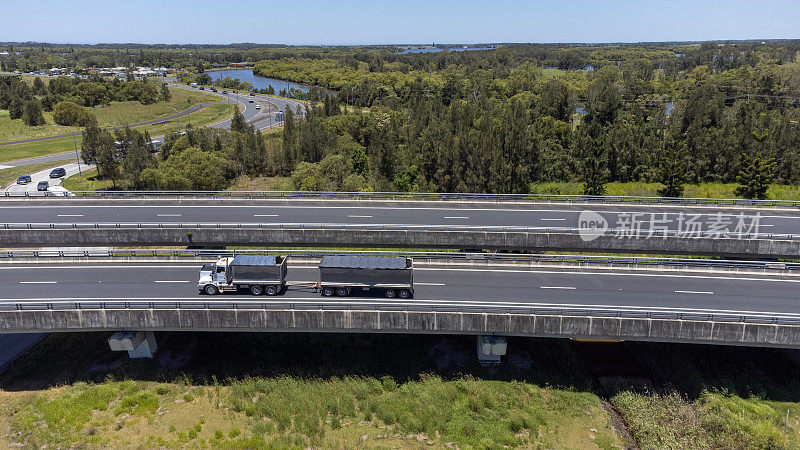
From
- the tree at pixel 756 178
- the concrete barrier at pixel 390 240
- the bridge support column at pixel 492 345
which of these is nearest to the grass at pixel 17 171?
the concrete barrier at pixel 390 240

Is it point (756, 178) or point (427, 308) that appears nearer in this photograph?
point (427, 308)

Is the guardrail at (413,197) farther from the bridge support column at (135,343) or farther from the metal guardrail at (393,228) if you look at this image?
the bridge support column at (135,343)

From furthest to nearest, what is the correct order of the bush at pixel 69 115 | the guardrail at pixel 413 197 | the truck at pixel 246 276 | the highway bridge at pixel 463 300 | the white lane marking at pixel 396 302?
the bush at pixel 69 115
the guardrail at pixel 413 197
the truck at pixel 246 276
the white lane marking at pixel 396 302
the highway bridge at pixel 463 300

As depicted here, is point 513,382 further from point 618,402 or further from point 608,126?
point 608,126

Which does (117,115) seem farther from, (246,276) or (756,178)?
(756,178)

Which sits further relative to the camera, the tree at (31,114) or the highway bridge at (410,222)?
the tree at (31,114)

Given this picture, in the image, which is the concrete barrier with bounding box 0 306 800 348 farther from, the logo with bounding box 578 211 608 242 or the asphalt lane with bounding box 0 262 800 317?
the logo with bounding box 578 211 608 242

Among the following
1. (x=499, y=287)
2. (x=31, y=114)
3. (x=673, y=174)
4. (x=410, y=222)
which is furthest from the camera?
(x=31, y=114)

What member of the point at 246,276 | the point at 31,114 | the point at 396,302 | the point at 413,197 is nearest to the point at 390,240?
the point at 396,302
